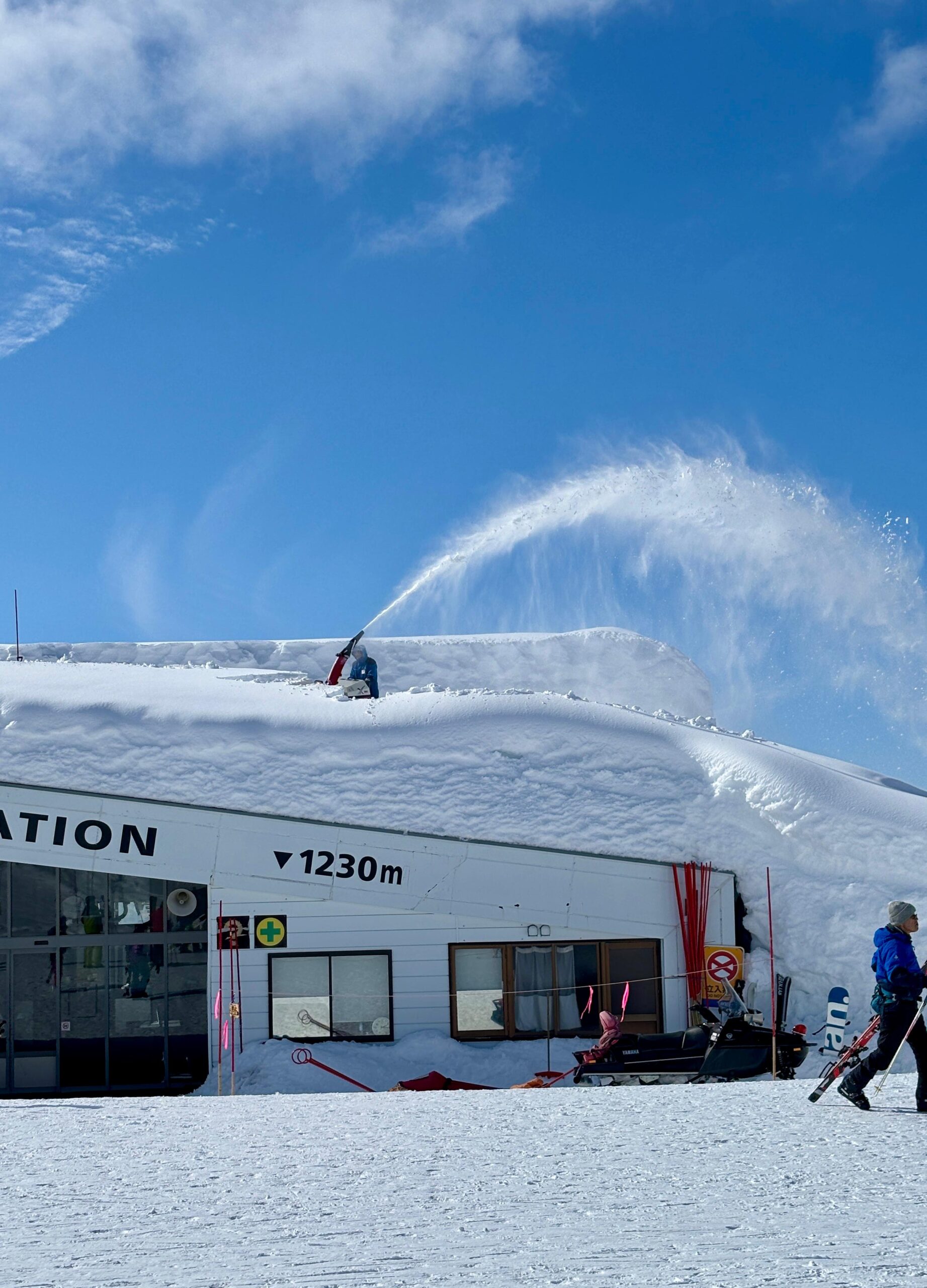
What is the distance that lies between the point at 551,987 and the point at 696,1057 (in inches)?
163

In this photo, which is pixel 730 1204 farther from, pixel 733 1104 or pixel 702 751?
pixel 702 751

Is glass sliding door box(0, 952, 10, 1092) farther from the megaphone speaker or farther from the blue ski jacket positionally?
the blue ski jacket

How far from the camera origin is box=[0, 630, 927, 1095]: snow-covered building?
19.3 meters

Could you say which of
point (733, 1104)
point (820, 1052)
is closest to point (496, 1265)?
point (733, 1104)

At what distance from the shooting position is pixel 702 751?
2173 cm

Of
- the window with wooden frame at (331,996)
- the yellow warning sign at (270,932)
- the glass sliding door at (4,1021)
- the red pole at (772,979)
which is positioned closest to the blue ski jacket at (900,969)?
the red pole at (772,979)

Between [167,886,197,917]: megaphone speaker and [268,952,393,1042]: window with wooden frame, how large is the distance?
1540mm

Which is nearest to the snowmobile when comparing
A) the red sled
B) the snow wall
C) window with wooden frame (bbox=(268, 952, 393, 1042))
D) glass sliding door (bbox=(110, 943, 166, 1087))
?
the red sled

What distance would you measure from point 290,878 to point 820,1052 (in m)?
8.21

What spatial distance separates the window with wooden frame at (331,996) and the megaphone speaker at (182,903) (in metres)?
1.54

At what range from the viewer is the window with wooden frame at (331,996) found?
19.4 metres

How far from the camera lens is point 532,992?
64.6 feet

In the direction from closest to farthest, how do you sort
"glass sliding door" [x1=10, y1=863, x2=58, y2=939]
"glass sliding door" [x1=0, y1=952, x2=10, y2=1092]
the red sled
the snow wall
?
the red sled, "glass sliding door" [x1=0, y1=952, x2=10, y2=1092], "glass sliding door" [x1=10, y1=863, x2=58, y2=939], the snow wall

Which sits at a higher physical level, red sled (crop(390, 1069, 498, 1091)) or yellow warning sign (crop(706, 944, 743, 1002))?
yellow warning sign (crop(706, 944, 743, 1002))
